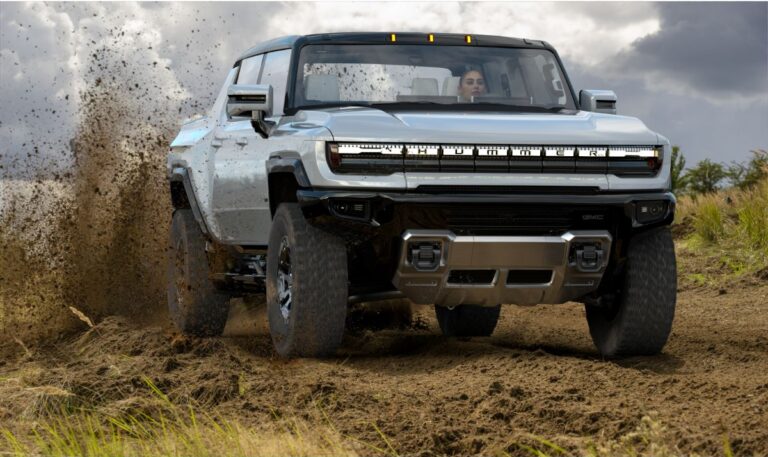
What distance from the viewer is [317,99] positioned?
27.5 feet

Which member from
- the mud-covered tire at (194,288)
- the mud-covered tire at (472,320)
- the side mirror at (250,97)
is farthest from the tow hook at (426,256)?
the mud-covered tire at (194,288)

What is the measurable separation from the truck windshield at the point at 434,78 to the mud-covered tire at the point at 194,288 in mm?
2103

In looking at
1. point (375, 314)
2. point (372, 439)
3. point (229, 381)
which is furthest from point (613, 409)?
point (375, 314)

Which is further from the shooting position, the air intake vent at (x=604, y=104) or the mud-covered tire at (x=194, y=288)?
the mud-covered tire at (x=194, y=288)

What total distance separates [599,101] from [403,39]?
54.8 inches

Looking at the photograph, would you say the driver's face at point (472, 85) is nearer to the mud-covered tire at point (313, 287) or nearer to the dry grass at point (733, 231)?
the mud-covered tire at point (313, 287)

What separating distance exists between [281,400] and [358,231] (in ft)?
4.19

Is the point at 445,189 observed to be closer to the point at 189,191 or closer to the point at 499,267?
the point at 499,267

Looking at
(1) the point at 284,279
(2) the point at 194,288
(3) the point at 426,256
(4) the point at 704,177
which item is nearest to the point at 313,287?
(1) the point at 284,279

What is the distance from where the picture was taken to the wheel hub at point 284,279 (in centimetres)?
793

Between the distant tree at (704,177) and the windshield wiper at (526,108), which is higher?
the windshield wiper at (526,108)

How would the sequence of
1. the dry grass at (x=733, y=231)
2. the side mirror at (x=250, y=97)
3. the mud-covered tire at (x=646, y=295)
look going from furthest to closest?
the dry grass at (x=733, y=231)
the mud-covered tire at (x=646, y=295)
the side mirror at (x=250, y=97)

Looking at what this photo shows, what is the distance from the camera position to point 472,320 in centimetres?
1033

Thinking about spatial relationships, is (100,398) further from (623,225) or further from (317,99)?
(623,225)
